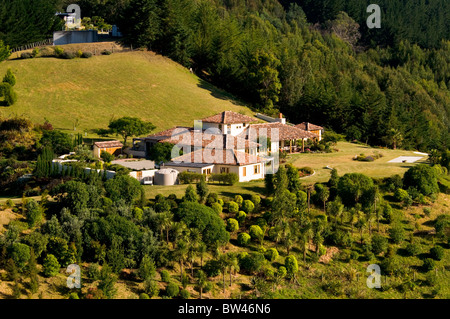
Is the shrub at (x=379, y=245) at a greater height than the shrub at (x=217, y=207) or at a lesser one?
lesser

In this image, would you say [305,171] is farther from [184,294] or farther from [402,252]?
[184,294]

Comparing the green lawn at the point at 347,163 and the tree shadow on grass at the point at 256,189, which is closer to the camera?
the tree shadow on grass at the point at 256,189

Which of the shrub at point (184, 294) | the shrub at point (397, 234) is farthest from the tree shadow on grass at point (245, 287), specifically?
the shrub at point (397, 234)

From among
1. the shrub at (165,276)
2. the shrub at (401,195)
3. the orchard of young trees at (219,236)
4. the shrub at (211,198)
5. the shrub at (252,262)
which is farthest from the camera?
the shrub at (401,195)

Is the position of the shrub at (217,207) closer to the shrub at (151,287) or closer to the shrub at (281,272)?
the shrub at (281,272)

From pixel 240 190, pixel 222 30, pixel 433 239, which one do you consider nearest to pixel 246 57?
Result: pixel 222 30

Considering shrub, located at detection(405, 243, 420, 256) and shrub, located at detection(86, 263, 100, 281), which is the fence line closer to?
shrub, located at detection(86, 263, 100, 281)

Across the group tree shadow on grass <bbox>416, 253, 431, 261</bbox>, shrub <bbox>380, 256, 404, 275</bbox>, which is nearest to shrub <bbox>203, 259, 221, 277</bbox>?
shrub <bbox>380, 256, 404, 275</bbox>
